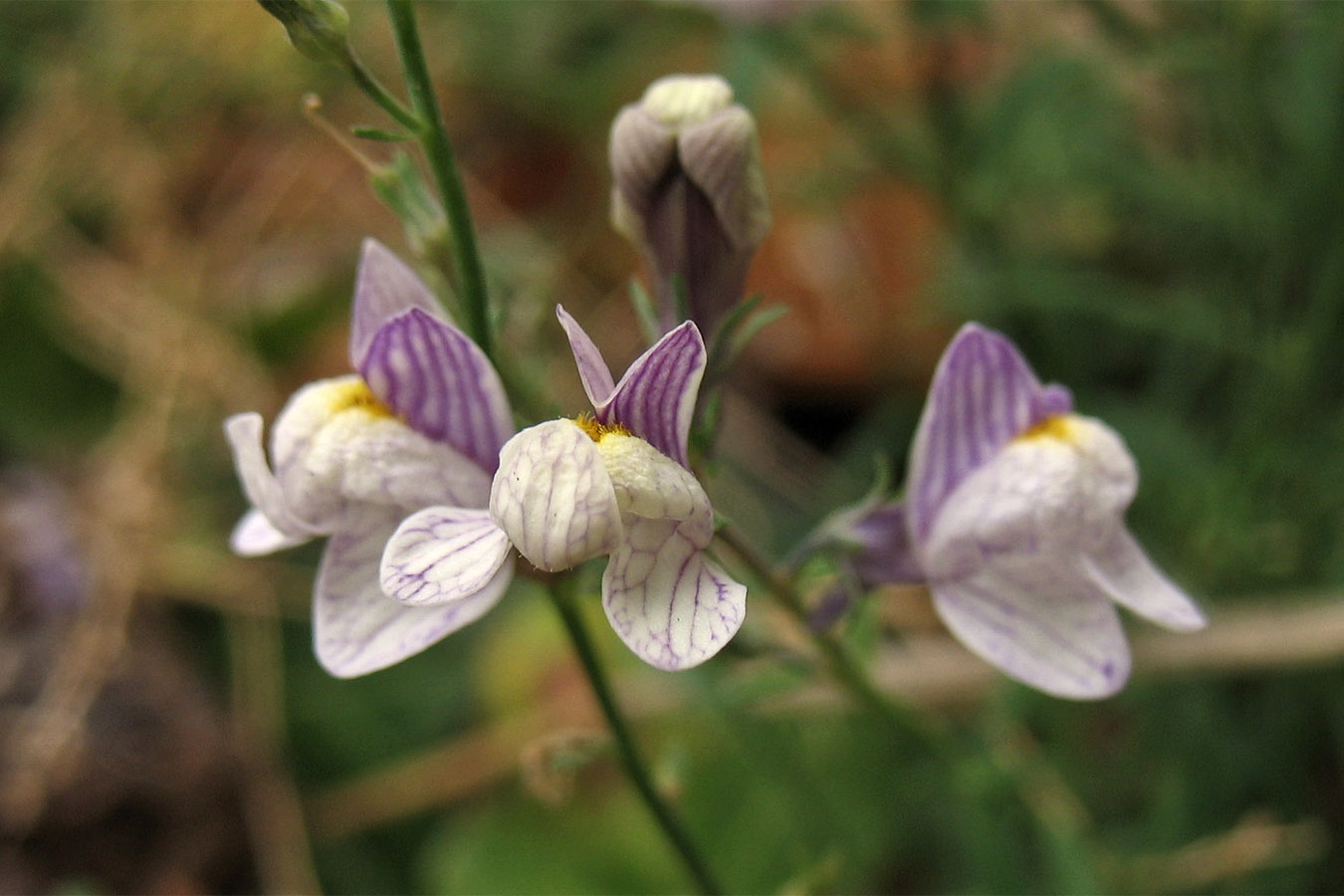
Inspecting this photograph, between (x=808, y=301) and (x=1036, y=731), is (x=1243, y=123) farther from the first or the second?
(x=808, y=301)

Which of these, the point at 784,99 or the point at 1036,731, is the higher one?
the point at 784,99

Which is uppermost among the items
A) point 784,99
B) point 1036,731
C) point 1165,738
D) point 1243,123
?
point 1243,123

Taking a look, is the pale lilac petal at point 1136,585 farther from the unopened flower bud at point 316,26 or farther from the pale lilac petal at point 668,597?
the unopened flower bud at point 316,26

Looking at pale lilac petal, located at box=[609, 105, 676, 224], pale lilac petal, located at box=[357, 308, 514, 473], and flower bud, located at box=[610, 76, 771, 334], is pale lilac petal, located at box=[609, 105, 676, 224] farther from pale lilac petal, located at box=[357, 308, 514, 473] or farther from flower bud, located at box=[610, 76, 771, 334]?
pale lilac petal, located at box=[357, 308, 514, 473]

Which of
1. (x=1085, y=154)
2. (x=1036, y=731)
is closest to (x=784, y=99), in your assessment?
(x=1085, y=154)

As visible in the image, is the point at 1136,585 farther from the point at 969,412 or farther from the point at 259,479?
the point at 259,479

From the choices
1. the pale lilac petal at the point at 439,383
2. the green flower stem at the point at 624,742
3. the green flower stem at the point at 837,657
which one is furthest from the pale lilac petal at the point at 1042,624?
the pale lilac petal at the point at 439,383

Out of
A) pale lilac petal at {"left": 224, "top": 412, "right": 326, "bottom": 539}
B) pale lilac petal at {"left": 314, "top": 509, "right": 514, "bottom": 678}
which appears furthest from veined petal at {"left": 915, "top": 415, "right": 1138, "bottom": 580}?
pale lilac petal at {"left": 224, "top": 412, "right": 326, "bottom": 539}
